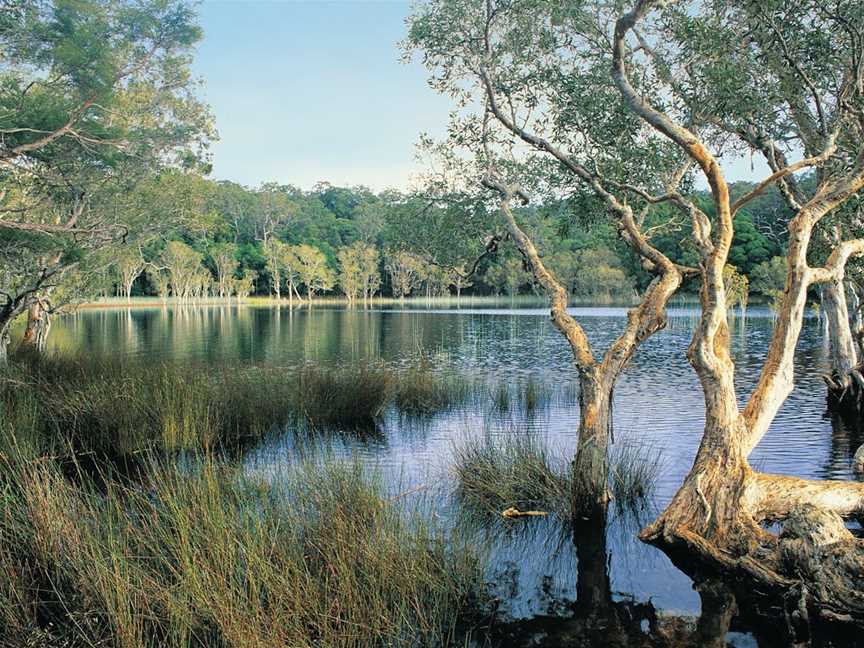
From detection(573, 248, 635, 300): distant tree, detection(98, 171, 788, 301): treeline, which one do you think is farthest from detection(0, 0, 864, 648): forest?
detection(573, 248, 635, 300): distant tree

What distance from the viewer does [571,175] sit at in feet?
29.6

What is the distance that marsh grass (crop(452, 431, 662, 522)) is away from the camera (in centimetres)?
735

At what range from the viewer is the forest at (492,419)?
4.50 meters

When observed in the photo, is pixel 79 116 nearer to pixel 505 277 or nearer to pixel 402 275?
pixel 505 277

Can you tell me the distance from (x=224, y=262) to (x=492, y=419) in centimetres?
6241

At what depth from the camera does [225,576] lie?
4203 mm

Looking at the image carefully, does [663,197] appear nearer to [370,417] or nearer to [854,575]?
[854,575]

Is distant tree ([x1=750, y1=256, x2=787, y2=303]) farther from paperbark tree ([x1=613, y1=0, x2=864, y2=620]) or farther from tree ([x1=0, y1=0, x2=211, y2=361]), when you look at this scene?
paperbark tree ([x1=613, y1=0, x2=864, y2=620])

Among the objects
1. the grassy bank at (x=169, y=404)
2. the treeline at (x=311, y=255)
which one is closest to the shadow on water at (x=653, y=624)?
the grassy bank at (x=169, y=404)

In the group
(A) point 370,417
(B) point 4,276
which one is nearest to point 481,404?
(A) point 370,417

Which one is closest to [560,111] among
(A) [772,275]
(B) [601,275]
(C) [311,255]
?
(A) [772,275]

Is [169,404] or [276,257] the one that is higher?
[276,257]

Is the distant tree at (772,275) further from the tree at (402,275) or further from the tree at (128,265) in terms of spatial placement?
the tree at (402,275)

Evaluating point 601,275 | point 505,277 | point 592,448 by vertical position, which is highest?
point 505,277
